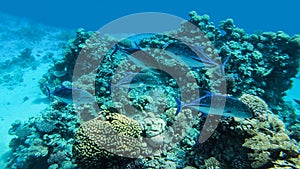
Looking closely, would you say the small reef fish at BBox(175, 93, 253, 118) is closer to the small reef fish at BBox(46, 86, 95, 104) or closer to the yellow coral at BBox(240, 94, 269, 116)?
the yellow coral at BBox(240, 94, 269, 116)

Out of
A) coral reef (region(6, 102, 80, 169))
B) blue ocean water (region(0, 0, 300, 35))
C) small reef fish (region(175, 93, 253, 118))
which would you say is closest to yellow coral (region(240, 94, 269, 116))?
small reef fish (region(175, 93, 253, 118))

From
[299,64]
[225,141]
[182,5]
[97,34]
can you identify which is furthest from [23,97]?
[182,5]

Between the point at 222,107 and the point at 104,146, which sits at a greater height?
the point at 222,107

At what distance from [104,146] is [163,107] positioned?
7.31 feet

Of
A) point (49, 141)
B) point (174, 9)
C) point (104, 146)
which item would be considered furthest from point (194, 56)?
point (174, 9)

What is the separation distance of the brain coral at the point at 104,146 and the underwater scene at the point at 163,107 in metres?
0.02

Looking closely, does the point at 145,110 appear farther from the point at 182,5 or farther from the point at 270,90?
the point at 182,5

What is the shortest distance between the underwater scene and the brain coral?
17mm

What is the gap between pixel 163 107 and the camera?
563 centimetres

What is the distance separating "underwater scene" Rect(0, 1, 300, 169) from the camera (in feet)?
12.0

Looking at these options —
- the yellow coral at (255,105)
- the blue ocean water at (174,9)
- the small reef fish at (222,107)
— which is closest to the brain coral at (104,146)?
the small reef fish at (222,107)

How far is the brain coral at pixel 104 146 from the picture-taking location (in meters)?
3.76

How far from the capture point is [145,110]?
548 cm

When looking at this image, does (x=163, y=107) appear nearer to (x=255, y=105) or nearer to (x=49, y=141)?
(x=255, y=105)
